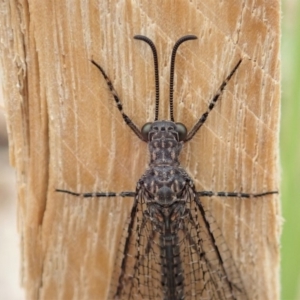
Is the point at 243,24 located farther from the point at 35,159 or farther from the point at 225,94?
the point at 35,159

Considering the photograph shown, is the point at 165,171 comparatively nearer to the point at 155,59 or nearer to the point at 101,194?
the point at 101,194

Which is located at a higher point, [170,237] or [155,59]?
[155,59]

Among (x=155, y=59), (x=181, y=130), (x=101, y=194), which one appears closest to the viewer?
(x=155, y=59)

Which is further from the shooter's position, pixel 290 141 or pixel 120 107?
pixel 290 141

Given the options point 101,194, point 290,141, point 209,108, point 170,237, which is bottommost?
point 170,237

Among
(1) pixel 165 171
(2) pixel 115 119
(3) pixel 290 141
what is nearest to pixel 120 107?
(2) pixel 115 119

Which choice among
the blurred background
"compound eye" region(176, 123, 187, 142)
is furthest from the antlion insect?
the blurred background

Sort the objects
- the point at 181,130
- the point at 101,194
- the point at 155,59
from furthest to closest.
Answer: the point at 101,194 < the point at 181,130 < the point at 155,59
